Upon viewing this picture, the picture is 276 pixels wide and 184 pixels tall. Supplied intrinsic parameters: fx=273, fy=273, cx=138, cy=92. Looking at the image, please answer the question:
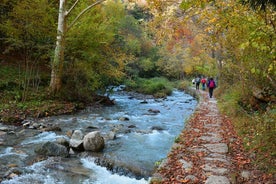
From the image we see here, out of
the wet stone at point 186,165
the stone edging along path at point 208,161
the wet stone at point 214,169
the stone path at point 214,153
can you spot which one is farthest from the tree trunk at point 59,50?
the wet stone at point 214,169

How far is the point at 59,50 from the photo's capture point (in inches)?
542

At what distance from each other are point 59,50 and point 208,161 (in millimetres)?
10467

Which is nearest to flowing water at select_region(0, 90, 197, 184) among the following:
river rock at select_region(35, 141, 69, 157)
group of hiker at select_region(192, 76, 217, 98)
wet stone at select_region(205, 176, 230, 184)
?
river rock at select_region(35, 141, 69, 157)

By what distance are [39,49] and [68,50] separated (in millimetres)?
1917

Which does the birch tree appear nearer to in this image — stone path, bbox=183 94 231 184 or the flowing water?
the flowing water

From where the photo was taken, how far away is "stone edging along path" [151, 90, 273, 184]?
463 cm

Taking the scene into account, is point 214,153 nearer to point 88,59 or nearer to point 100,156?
point 100,156

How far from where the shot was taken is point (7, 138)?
8500 mm

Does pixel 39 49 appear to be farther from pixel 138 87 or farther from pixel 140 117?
pixel 138 87

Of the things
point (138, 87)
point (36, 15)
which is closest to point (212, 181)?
point (36, 15)

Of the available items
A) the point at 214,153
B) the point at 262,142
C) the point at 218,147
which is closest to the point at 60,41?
the point at 218,147

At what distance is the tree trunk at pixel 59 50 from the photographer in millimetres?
13781

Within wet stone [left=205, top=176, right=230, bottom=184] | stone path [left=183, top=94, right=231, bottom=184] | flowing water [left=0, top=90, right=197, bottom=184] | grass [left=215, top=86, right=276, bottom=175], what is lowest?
flowing water [left=0, top=90, right=197, bottom=184]

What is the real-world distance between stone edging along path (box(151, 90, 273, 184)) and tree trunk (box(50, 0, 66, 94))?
835 centimetres
